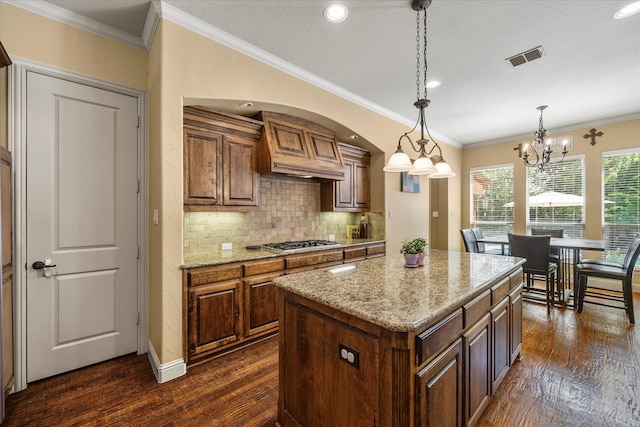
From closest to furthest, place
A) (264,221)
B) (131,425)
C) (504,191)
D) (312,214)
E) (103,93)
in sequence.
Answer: (131,425)
(103,93)
(264,221)
(312,214)
(504,191)

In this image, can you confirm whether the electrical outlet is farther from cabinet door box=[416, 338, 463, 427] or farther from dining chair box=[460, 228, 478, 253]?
dining chair box=[460, 228, 478, 253]

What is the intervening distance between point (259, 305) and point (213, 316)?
46 cm

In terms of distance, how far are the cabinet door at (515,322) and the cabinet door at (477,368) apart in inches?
22.3

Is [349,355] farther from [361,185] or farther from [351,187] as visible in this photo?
[361,185]

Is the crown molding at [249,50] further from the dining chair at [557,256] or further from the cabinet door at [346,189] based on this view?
the dining chair at [557,256]

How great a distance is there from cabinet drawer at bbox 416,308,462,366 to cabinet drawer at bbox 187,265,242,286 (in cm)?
Result: 186

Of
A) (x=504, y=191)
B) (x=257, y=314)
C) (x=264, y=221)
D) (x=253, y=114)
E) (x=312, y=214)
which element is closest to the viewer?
(x=257, y=314)

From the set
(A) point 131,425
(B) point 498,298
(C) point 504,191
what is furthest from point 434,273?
(C) point 504,191

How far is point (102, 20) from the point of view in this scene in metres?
2.31

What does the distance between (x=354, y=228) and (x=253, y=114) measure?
2.34 metres

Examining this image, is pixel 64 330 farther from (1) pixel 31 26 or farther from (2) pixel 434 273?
(2) pixel 434 273

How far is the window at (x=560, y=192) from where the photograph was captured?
16.2 feet

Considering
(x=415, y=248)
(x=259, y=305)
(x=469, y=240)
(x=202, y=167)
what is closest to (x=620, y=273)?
(x=469, y=240)

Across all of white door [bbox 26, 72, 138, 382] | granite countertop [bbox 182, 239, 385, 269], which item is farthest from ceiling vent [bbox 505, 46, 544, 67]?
white door [bbox 26, 72, 138, 382]
